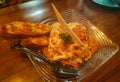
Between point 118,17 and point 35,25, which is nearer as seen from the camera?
point 35,25

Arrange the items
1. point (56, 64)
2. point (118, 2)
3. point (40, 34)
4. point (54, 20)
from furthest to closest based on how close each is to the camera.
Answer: point (118, 2)
point (54, 20)
point (40, 34)
point (56, 64)

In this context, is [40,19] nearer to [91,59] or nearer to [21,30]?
[21,30]

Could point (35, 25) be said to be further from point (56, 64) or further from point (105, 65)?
point (105, 65)

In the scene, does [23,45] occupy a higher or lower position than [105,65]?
higher

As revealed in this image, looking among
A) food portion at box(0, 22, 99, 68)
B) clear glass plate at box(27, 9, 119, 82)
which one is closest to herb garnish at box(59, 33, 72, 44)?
food portion at box(0, 22, 99, 68)

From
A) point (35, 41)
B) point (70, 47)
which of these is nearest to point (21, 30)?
point (35, 41)

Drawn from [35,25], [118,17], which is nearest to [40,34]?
[35,25]
